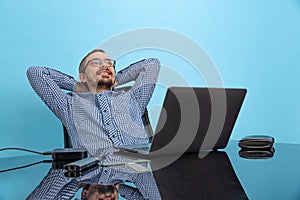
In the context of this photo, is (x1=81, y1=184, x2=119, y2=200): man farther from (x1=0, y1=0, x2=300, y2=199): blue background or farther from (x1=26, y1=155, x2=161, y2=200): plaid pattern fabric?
(x1=0, y1=0, x2=300, y2=199): blue background

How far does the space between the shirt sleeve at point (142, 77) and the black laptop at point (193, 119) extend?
0.67 meters

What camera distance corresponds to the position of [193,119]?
3.06ft

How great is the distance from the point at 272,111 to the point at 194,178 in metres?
1.45

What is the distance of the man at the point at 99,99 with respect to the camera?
1.56m

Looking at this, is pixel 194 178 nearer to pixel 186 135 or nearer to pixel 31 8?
pixel 186 135

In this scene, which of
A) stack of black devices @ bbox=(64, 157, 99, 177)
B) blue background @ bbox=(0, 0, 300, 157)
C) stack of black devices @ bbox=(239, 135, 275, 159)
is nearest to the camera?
stack of black devices @ bbox=(64, 157, 99, 177)

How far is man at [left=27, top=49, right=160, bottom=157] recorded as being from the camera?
1.56m

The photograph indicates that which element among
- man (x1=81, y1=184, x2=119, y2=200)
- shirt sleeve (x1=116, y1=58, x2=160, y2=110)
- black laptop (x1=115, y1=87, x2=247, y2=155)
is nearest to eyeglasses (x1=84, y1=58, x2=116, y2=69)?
shirt sleeve (x1=116, y1=58, x2=160, y2=110)

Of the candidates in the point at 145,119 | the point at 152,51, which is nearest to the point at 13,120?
the point at 145,119

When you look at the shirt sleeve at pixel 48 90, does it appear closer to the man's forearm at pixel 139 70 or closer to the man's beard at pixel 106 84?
the man's beard at pixel 106 84

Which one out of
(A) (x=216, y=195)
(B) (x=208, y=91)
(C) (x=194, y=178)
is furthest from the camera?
(B) (x=208, y=91)

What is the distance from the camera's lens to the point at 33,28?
1.73m

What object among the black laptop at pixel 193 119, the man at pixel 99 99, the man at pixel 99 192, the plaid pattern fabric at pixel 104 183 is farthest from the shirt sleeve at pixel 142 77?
the man at pixel 99 192

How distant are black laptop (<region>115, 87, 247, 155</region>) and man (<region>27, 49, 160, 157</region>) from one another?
1.57 ft
